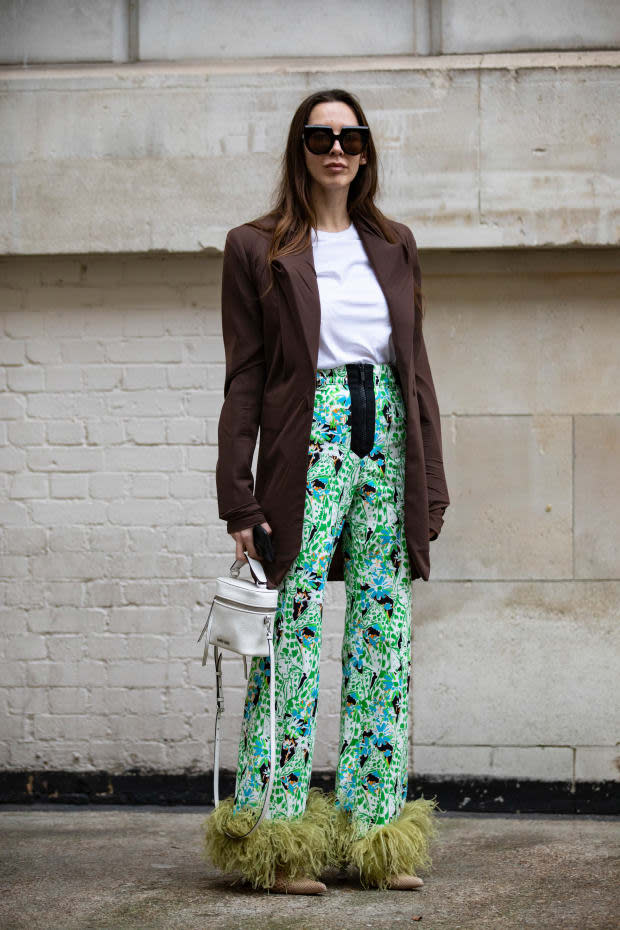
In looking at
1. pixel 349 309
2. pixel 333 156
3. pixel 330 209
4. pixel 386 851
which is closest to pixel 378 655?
pixel 386 851

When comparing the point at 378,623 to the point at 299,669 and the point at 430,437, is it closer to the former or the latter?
the point at 299,669

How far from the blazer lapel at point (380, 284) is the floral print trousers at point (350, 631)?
10 centimetres

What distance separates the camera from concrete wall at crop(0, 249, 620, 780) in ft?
15.3

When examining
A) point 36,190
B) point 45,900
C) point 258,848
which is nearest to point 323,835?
point 258,848

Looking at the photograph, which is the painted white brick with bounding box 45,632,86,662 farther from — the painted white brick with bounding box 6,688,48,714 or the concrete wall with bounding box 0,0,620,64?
the concrete wall with bounding box 0,0,620,64

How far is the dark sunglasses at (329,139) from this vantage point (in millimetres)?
3254

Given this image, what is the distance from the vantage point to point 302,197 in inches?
132

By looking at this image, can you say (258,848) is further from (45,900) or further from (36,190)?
(36,190)

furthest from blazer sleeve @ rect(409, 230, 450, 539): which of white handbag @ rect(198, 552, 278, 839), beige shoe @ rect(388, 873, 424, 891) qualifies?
beige shoe @ rect(388, 873, 424, 891)

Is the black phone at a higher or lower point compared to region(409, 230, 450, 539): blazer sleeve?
lower

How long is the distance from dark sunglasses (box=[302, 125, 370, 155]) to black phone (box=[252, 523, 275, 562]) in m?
1.05

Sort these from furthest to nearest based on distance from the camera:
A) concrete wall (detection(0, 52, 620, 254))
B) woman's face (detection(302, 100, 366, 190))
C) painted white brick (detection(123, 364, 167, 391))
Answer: painted white brick (detection(123, 364, 167, 391)) < concrete wall (detection(0, 52, 620, 254)) < woman's face (detection(302, 100, 366, 190))

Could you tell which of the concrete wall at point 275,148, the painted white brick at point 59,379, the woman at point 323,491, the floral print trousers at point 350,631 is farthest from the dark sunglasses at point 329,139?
the painted white brick at point 59,379

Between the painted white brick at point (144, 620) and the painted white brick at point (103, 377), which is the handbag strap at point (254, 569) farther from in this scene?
the painted white brick at point (103, 377)
